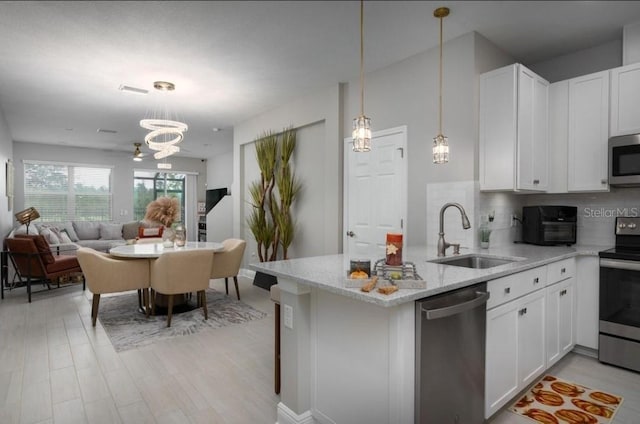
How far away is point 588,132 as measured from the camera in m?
3.18

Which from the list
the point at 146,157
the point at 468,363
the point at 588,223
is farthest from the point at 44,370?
the point at 146,157

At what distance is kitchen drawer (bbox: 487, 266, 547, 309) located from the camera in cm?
198

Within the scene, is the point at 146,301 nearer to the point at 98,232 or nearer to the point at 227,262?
the point at 227,262

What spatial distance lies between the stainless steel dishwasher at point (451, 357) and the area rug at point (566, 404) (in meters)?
0.58

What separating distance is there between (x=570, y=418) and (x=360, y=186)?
2.73 meters

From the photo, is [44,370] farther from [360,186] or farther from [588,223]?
[588,223]

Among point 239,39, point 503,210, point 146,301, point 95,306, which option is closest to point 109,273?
point 95,306

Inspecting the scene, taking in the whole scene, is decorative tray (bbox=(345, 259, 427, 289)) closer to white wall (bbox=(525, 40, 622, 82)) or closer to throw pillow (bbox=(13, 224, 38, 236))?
white wall (bbox=(525, 40, 622, 82))

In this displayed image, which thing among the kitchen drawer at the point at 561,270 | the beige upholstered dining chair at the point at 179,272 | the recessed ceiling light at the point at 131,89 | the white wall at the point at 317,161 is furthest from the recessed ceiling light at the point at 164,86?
the kitchen drawer at the point at 561,270

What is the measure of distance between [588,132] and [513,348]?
2230 mm

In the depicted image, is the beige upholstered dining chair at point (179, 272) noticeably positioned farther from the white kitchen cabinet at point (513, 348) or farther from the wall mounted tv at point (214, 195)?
the wall mounted tv at point (214, 195)

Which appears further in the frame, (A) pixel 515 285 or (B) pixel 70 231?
(B) pixel 70 231

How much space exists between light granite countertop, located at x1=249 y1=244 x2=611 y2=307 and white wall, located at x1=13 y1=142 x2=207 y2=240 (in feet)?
28.6

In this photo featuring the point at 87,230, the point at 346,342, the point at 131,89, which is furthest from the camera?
the point at 87,230
